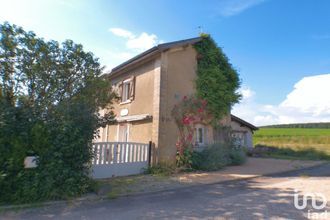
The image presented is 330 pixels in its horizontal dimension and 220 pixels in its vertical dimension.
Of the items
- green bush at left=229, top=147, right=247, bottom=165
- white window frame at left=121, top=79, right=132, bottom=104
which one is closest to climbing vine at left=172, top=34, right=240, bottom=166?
green bush at left=229, top=147, right=247, bottom=165

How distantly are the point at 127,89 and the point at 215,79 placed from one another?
5217 millimetres

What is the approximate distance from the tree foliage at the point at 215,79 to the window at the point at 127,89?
3574mm

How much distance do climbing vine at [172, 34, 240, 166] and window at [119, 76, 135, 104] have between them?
3.07m

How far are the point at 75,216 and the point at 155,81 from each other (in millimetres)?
8011

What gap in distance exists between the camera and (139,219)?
5.04 metres

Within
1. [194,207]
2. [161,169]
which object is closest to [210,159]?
[161,169]

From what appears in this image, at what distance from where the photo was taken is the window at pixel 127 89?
Answer: 46.2 ft

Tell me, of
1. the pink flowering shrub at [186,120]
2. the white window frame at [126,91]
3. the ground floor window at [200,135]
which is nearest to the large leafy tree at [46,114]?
the pink flowering shrub at [186,120]

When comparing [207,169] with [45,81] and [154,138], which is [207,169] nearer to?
[154,138]

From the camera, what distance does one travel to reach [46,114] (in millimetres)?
6980

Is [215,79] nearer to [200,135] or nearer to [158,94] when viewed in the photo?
[200,135]

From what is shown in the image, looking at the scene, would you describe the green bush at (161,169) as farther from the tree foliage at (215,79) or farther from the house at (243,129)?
the house at (243,129)

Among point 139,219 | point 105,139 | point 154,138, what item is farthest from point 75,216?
point 105,139

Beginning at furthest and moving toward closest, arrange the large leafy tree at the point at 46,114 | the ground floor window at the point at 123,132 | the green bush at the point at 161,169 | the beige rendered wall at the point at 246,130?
1. the beige rendered wall at the point at 246,130
2. the ground floor window at the point at 123,132
3. the green bush at the point at 161,169
4. the large leafy tree at the point at 46,114
